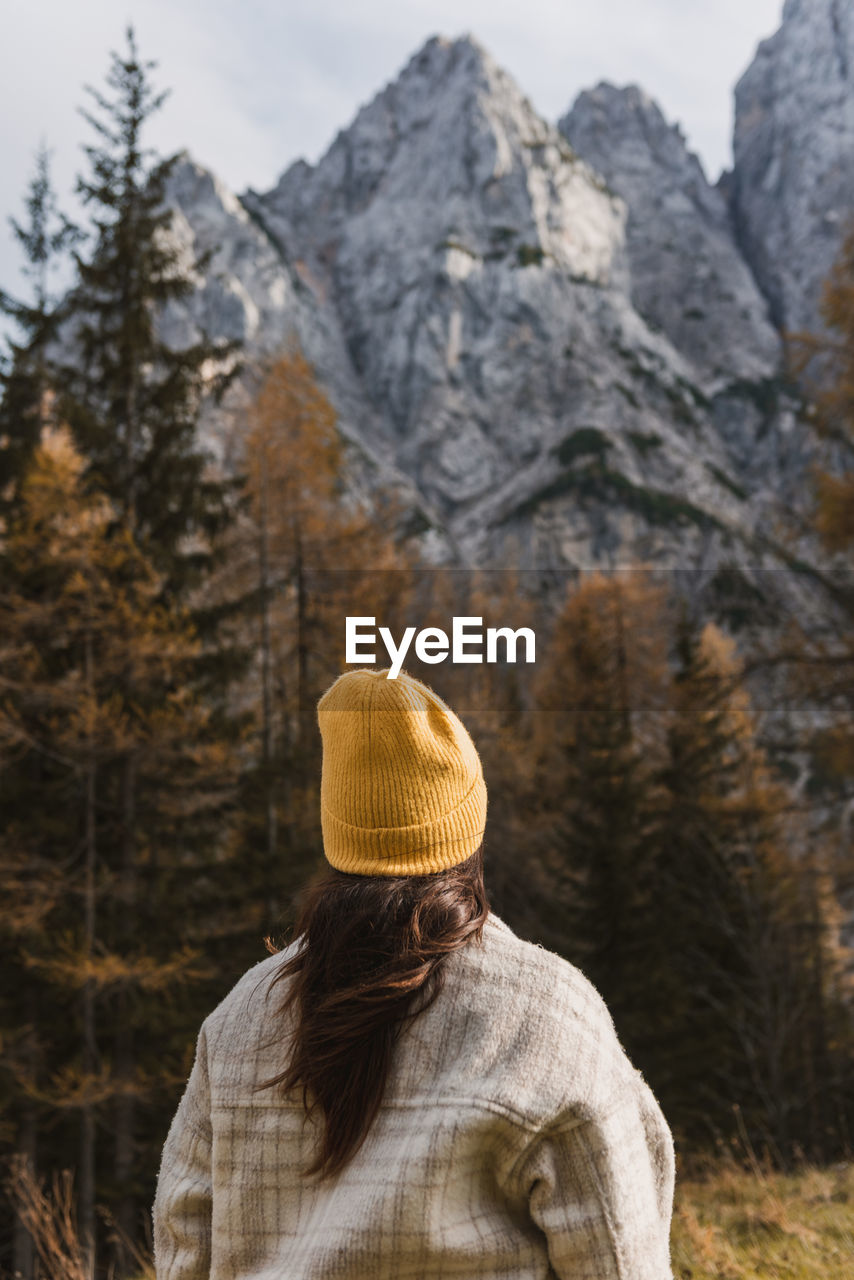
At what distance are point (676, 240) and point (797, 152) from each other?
17.4 meters

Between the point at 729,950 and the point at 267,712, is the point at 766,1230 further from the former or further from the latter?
the point at 729,950

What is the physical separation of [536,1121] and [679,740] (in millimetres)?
17951

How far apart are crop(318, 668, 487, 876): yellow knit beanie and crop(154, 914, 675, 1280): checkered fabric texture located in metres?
0.15

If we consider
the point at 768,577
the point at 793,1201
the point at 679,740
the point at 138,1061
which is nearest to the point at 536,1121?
the point at 793,1201

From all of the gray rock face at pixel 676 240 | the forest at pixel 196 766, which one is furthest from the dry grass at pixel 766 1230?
the gray rock face at pixel 676 240

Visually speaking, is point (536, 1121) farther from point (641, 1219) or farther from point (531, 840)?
point (531, 840)

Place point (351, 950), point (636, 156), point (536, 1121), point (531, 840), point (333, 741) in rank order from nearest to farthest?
1. point (536, 1121)
2. point (351, 950)
3. point (333, 741)
4. point (531, 840)
5. point (636, 156)

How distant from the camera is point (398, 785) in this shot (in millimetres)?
1208

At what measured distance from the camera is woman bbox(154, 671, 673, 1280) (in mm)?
1049

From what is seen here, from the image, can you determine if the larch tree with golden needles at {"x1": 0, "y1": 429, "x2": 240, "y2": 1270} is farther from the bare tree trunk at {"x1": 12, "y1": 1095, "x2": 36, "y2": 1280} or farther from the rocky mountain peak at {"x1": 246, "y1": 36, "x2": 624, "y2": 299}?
the rocky mountain peak at {"x1": 246, "y1": 36, "x2": 624, "y2": 299}

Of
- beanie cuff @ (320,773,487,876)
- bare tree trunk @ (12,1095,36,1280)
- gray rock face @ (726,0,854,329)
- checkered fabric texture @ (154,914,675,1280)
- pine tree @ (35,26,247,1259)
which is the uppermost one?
gray rock face @ (726,0,854,329)

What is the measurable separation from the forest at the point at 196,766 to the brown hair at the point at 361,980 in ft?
20.8

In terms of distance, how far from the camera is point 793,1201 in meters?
4.00

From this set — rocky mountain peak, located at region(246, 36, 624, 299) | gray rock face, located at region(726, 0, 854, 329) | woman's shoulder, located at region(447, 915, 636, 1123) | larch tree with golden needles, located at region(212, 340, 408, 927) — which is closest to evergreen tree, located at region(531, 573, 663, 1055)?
larch tree with golden needles, located at region(212, 340, 408, 927)
